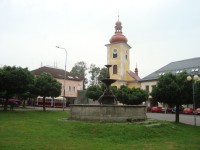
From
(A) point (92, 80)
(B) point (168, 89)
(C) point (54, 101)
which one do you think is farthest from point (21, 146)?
(A) point (92, 80)

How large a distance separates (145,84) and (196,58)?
1187cm

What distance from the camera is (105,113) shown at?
20.4 meters

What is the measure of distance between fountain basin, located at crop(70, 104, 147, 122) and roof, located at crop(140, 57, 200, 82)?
127ft

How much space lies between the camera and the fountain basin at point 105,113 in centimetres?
2034

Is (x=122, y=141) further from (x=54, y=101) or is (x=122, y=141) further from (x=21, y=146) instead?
(x=54, y=101)

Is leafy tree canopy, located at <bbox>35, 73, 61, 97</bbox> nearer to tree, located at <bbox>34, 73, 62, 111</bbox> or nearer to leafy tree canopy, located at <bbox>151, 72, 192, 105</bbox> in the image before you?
tree, located at <bbox>34, 73, 62, 111</bbox>

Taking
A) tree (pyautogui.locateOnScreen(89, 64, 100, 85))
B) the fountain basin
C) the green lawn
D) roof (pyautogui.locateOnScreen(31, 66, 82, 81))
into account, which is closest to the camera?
the green lawn

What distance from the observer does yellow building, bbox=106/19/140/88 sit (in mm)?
70438

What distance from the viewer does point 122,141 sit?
15.0m

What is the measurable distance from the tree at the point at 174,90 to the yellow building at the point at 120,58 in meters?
41.7

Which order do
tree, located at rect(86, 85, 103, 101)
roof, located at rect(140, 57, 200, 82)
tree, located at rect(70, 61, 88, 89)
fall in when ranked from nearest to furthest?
1. tree, located at rect(86, 85, 103, 101)
2. roof, located at rect(140, 57, 200, 82)
3. tree, located at rect(70, 61, 88, 89)

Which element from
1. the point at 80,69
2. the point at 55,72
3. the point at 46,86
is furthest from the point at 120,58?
the point at 46,86

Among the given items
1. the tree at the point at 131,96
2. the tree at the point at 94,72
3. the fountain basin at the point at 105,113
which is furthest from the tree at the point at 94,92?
the tree at the point at 94,72

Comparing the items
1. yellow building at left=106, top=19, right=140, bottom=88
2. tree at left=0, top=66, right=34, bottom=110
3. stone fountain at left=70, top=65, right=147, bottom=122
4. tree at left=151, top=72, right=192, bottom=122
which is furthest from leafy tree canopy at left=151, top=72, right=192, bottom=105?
yellow building at left=106, top=19, right=140, bottom=88
